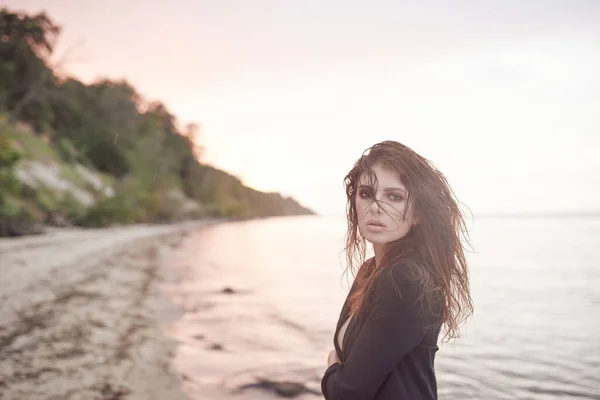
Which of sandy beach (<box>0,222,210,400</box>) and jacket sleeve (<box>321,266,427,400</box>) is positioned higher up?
jacket sleeve (<box>321,266,427,400</box>)

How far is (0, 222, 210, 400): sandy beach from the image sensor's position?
3.42m

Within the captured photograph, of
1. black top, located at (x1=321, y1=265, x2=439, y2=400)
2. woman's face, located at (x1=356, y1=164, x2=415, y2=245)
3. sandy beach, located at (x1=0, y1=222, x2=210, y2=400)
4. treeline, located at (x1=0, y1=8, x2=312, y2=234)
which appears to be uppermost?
treeline, located at (x1=0, y1=8, x2=312, y2=234)

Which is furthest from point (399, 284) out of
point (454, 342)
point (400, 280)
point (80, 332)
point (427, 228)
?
point (454, 342)

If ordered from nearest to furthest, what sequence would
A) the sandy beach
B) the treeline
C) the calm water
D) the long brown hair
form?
1. the long brown hair
2. the sandy beach
3. the calm water
4. the treeline

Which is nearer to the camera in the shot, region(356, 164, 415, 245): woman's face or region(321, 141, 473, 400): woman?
region(321, 141, 473, 400): woman

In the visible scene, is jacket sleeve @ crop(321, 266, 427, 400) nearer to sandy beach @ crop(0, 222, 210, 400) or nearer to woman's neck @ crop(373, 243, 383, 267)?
woman's neck @ crop(373, 243, 383, 267)

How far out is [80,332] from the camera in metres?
4.77

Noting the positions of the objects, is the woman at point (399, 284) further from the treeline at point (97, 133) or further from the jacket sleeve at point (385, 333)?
the treeline at point (97, 133)

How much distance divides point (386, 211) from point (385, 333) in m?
0.43

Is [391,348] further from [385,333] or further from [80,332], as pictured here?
[80,332]

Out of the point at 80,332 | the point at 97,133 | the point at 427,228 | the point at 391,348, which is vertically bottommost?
the point at 80,332

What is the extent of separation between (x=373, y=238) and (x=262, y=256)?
17.5 meters

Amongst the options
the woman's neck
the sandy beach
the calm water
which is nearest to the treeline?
the sandy beach

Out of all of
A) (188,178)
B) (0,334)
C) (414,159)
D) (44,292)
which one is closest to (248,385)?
(0,334)
